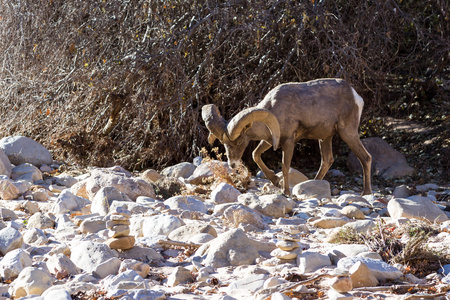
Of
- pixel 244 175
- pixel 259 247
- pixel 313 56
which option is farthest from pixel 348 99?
pixel 259 247

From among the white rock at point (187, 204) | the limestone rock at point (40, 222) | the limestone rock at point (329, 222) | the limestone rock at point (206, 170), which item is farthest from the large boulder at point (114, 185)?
the limestone rock at point (329, 222)

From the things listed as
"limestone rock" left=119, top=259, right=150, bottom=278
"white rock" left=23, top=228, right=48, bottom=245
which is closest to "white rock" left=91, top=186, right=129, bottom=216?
"white rock" left=23, top=228, right=48, bottom=245

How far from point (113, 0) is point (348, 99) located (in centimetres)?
467

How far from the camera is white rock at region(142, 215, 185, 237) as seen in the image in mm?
5500

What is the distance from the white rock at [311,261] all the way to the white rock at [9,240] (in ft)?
8.00

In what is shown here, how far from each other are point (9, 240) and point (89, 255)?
82cm

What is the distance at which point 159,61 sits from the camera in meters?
10.0

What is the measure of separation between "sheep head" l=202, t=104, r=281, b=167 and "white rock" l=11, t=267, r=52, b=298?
14.0 ft

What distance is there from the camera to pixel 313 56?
36.3 ft

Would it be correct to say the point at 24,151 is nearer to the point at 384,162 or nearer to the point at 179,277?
the point at 179,277

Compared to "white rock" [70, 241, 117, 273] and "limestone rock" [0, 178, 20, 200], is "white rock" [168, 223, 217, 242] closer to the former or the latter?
"white rock" [70, 241, 117, 273]

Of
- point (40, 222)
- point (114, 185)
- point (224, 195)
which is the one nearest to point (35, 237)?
point (40, 222)

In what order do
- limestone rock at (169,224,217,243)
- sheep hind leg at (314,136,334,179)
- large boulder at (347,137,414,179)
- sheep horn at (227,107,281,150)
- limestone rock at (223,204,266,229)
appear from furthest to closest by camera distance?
large boulder at (347,137,414,179)
sheep hind leg at (314,136,334,179)
sheep horn at (227,107,281,150)
limestone rock at (223,204,266,229)
limestone rock at (169,224,217,243)

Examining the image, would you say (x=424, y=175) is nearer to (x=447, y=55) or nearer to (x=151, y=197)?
(x=447, y=55)
